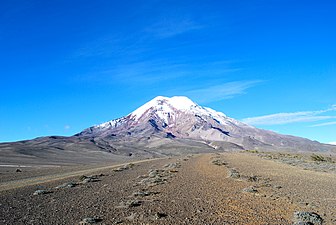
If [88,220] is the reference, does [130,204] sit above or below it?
above

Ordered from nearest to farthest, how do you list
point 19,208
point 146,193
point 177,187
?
1. point 19,208
2. point 146,193
3. point 177,187

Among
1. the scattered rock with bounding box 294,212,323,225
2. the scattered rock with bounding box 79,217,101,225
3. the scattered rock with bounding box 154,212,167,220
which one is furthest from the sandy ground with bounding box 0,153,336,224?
the scattered rock with bounding box 294,212,323,225

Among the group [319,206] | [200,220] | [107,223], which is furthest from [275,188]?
[107,223]

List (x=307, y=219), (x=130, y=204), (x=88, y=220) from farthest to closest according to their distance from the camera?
(x=130, y=204)
(x=88, y=220)
(x=307, y=219)

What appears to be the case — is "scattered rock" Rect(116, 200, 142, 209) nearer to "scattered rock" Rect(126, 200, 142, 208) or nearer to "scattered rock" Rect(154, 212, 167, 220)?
"scattered rock" Rect(126, 200, 142, 208)

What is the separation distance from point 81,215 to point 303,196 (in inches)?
379

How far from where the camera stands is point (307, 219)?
423 inches

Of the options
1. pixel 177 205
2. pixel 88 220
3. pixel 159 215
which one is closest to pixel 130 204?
pixel 177 205

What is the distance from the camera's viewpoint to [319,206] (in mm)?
13070

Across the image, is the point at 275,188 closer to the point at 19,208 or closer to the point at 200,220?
the point at 200,220

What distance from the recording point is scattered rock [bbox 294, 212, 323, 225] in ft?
34.5

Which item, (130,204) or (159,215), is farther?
(130,204)

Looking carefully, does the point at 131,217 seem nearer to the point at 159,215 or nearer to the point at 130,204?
the point at 159,215

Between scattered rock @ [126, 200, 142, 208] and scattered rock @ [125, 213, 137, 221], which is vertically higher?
scattered rock @ [126, 200, 142, 208]
